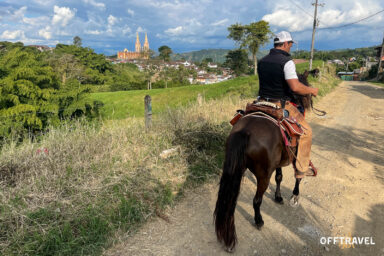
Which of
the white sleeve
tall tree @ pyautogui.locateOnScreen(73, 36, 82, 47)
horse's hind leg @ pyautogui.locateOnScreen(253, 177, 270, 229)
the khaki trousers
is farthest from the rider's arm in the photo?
tall tree @ pyautogui.locateOnScreen(73, 36, 82, 47)

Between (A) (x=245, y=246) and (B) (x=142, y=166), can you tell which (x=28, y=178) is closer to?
(B) (x=142, y=166)

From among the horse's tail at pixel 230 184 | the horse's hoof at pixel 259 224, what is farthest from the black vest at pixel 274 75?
the horse's hoof at pixel 259 224

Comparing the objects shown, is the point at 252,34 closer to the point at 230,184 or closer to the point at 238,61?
the point at 238,61

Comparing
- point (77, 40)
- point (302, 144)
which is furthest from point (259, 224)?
point (77, 40)

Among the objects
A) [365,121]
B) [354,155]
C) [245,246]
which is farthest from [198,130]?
[365,121]

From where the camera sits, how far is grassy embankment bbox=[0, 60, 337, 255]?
2.66 meters

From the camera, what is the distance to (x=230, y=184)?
2.62 m

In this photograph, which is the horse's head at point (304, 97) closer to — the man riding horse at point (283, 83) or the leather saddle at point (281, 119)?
the man riding horse at point (283, 83)

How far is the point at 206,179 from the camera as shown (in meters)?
4.29

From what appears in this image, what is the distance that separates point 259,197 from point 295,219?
2.58ft

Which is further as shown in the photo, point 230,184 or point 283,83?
point 283,83

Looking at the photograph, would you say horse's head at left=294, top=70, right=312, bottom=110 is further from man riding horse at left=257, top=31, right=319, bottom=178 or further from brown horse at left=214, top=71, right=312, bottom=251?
brown horse at left=214, top=71, right=312, bottom=251

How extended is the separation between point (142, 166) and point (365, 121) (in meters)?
8.71

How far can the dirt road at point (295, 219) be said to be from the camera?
281 centimetres
